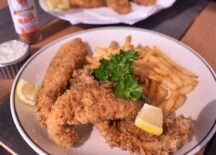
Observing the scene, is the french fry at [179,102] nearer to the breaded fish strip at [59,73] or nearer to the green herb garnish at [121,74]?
the green herb garnish at [121,74]

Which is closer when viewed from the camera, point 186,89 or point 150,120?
point 150,120

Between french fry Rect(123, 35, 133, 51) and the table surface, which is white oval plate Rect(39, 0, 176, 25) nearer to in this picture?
the table surface

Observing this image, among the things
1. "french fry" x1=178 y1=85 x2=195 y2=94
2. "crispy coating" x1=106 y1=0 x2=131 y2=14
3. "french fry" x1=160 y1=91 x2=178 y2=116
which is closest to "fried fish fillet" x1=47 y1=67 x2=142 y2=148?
"french fry" x1=160 y1=91 x2=178 y2=116

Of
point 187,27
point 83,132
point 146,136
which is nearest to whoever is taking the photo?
point 146,136

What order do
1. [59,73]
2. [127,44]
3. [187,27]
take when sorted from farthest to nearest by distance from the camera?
[187,27] → [127,44] → [59,73]

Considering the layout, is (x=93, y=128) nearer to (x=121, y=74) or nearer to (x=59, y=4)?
(x=121, y=74)

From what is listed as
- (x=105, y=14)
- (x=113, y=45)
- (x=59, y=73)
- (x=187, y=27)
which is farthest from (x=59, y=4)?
(x=187, y=27)
